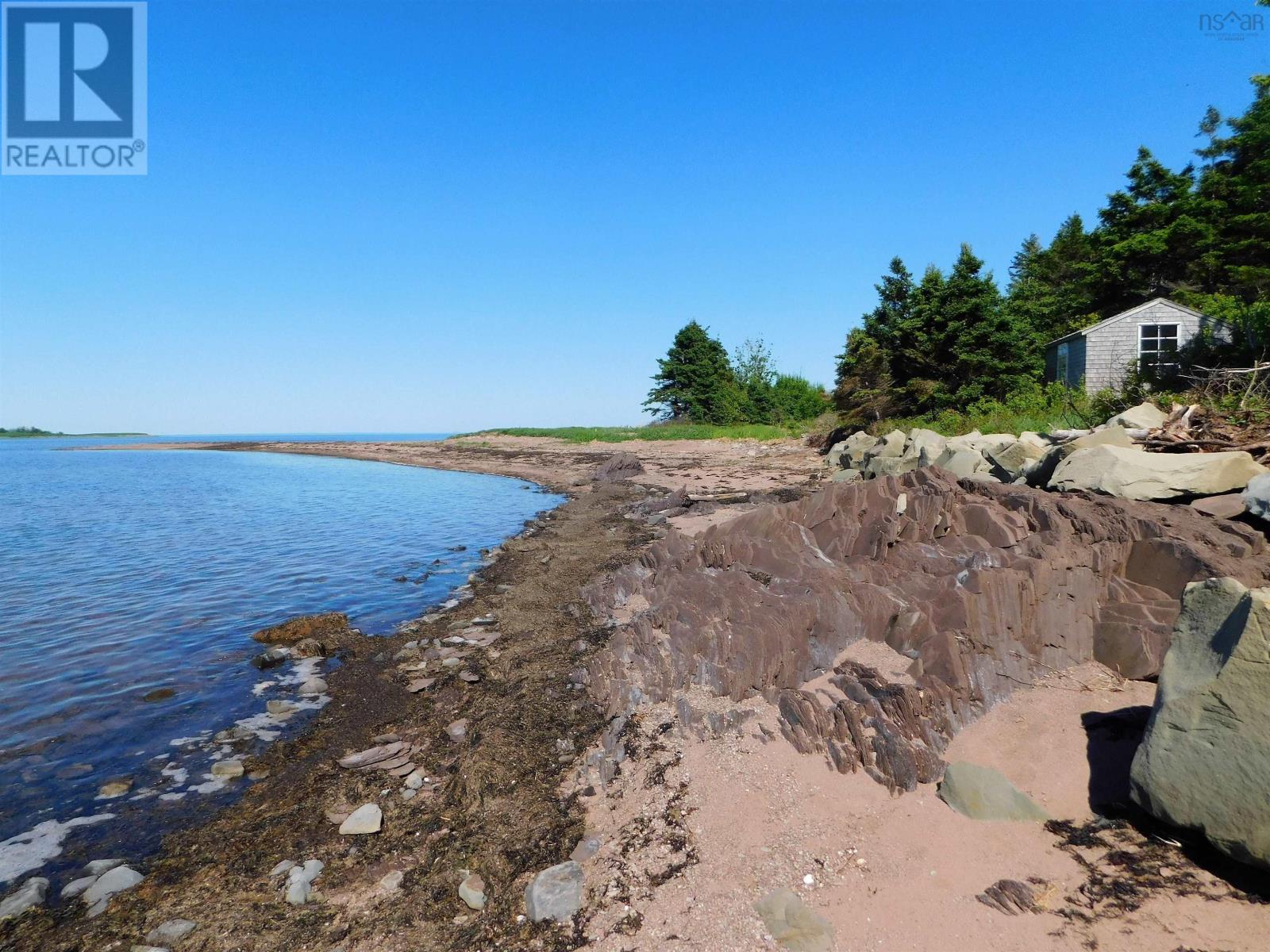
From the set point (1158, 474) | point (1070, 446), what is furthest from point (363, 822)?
point (1070, 446)

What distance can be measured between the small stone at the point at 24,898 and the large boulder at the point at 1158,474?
12.3 meters

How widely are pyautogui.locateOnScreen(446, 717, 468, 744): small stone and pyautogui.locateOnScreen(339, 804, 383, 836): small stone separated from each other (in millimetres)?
1266

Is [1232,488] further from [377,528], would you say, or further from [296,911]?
[377,528]

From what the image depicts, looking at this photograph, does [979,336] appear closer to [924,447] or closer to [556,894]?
[924,447]

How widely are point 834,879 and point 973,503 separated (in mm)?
6104

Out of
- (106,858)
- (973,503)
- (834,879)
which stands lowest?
(106,858)

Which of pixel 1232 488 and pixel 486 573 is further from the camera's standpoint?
pixel 486 573

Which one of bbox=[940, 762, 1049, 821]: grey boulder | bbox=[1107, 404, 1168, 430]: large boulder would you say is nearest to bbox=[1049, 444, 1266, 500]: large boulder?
bbox=[1107, 404, 1168, 430]: large boulder

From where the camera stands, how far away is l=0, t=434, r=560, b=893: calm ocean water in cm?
558

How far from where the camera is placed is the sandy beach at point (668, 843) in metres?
3.65

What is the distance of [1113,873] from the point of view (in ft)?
12.4

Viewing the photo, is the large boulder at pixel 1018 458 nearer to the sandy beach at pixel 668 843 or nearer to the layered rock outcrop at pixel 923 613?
the layered rock outcrop at pixel 923 613

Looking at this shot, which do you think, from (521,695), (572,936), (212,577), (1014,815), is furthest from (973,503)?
(212,577)

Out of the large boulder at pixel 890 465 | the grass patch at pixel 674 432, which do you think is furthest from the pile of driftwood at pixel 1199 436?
the grass patch at pixel 674 432
